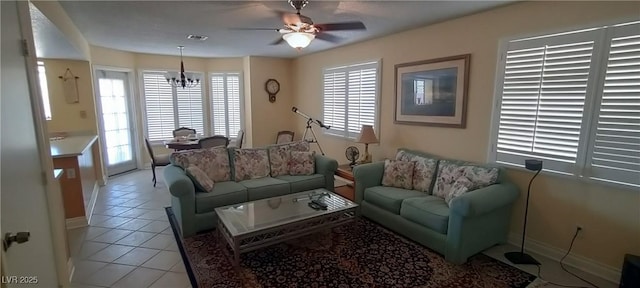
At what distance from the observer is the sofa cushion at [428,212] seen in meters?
2.79

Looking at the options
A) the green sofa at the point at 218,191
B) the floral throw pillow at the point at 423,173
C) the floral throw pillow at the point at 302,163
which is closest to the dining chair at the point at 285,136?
the floral throw pillow at the point at 302,163

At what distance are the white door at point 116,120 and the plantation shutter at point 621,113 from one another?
7.02 metres

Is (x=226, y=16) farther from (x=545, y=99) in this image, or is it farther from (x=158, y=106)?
(x=158, y=106)

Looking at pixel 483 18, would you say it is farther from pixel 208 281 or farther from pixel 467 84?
pixel 208 281

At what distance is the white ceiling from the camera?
9.64 feet

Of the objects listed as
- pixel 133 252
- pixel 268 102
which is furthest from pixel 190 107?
pixel 133 252

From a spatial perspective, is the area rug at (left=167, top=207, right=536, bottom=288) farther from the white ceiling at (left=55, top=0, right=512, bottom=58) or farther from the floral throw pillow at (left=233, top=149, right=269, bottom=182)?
the white ceiling at (left=55, top=0, right=512, bottom=58)

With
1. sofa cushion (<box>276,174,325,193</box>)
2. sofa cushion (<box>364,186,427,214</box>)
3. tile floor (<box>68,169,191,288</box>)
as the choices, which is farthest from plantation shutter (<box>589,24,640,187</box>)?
tile floor (<box>68,169,191,288</box>)

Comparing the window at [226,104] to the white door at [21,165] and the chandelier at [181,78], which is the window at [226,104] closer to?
the chandelier at [181,78]

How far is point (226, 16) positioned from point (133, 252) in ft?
8.72

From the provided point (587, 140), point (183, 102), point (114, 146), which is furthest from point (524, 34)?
point (114, 146)

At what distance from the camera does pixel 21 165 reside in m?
1.57

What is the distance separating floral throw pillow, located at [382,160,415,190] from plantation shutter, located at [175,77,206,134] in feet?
16.4

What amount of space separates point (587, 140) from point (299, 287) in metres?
2.73
